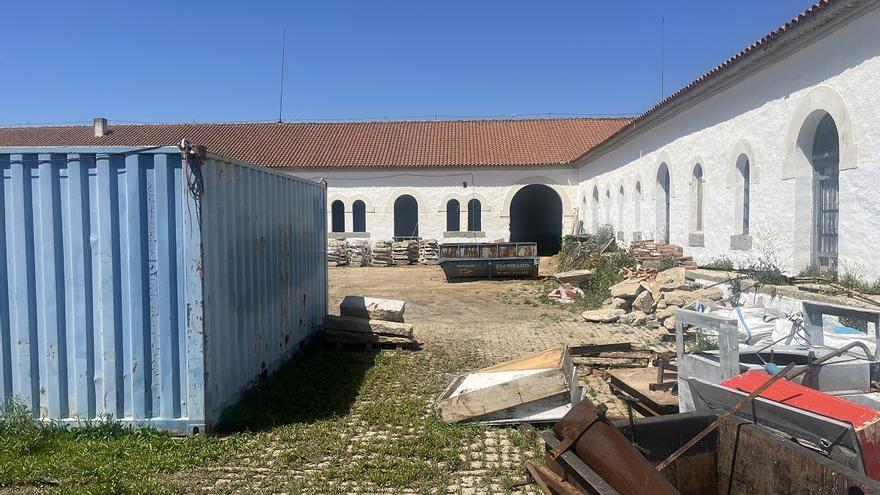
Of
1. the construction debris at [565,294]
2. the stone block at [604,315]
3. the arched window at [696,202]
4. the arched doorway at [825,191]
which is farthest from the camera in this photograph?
the construction debris at [565,294]

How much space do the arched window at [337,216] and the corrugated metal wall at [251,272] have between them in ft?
64.9

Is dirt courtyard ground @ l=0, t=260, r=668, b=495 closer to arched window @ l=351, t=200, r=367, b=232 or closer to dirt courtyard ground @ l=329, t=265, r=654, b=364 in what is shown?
dirt courtyard ground @ l=329, t=265, r=654, b=364

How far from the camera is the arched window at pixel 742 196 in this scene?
12195 mm

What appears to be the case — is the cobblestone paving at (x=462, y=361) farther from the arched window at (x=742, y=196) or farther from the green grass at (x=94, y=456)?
the arched window at (x=742, y=196)

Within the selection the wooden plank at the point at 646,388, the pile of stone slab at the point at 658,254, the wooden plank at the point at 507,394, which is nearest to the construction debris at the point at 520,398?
the wooden plank at the point at 507,394

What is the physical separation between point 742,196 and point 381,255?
17.1 metres

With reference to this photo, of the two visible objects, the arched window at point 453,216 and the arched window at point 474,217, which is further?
the arched window at point 453,216

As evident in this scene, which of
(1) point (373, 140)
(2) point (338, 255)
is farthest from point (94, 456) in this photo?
(1) point (373, 140)

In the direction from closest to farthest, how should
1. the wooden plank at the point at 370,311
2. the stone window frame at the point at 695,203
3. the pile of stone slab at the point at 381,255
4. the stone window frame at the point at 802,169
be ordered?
the wooden plank at the point at 370,311, the stone window frame at the point at 802,169, the stone window frame at the point at 695,203, the pile of stone slab at the point at 381,255

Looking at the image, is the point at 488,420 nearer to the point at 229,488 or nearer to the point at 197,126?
the point at 229,488

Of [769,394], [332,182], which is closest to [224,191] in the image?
[769,394]

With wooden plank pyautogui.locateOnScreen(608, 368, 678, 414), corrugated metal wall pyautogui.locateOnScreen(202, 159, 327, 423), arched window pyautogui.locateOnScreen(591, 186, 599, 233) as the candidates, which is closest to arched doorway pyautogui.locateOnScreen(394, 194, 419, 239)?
arched window pyautogui.locateOnScreen(591, 186, 599, 233)

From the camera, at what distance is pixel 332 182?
2873cm

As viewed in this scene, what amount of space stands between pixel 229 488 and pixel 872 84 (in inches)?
360
